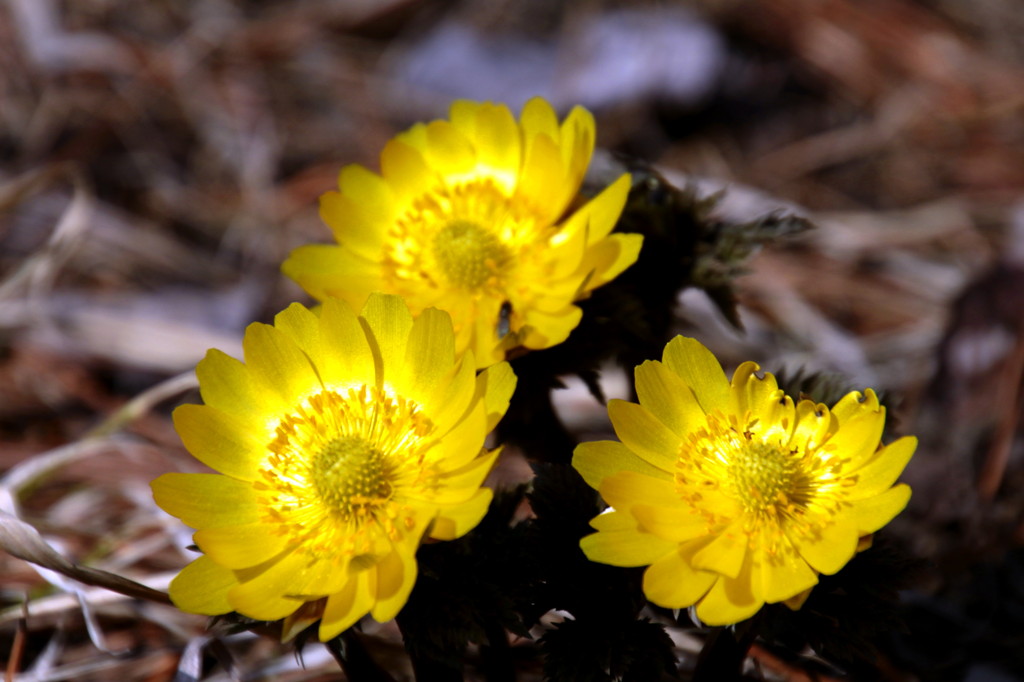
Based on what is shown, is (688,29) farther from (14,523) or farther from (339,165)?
(14,523)

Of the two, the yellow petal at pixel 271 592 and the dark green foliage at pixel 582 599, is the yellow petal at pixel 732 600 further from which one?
the yellow petal at pixel 271 592

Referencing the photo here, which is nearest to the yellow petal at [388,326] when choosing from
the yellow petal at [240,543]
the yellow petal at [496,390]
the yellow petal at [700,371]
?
the yellow petal at [496,390]

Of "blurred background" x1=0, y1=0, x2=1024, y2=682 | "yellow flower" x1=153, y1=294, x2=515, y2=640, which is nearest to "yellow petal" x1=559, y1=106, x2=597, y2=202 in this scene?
"yellow flower" x1=153, y1=294, x2=515, y2=640

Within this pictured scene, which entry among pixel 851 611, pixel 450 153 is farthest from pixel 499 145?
pixel 851 611

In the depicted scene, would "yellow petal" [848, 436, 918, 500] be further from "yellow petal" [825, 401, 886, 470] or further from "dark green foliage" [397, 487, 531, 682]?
"dark green foliage" [397, 487, 531, 682]

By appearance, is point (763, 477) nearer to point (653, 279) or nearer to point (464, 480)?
point (464, 480)
